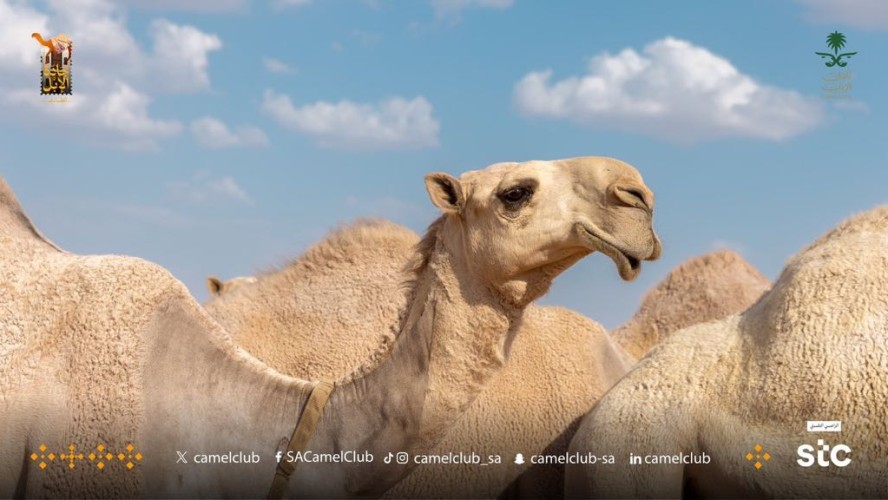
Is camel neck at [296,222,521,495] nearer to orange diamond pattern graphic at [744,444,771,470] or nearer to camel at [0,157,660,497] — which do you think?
camel at [0,157,660,497]

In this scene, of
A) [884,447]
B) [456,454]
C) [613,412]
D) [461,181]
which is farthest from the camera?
[456,454]

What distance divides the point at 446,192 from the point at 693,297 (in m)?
4.29

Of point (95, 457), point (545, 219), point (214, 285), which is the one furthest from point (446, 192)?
point (214, 285)

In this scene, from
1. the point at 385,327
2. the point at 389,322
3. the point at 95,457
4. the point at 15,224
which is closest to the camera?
the point at 95,457

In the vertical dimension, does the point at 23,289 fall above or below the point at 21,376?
above

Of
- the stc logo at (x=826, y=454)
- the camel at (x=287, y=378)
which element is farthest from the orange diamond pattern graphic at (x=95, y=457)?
the stc logo at (x=826, y=454)

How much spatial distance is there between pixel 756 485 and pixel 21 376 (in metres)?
2.80

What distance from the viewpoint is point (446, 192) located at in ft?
14.8

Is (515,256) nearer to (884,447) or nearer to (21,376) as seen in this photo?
(884,447)

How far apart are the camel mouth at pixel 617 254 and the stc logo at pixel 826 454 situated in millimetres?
942

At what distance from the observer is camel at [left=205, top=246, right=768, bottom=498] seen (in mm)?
6137

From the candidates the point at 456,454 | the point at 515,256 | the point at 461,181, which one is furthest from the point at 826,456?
the point at 456,454

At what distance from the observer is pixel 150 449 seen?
425cm

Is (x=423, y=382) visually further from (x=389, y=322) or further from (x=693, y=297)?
(x=693, y=297)
